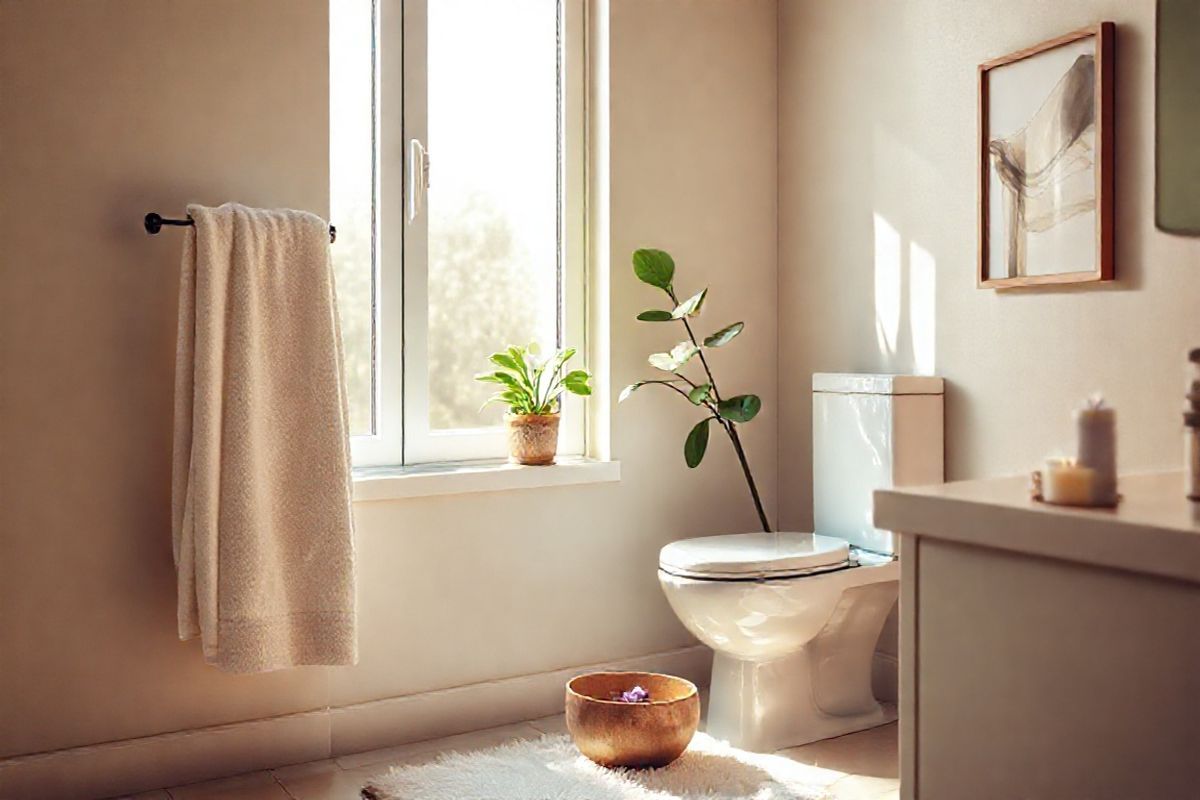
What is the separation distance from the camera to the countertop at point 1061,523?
0.96 meters

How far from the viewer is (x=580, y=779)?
2.31m

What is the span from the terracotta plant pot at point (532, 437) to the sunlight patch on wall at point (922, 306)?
947mm

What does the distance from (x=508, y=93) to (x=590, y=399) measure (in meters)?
0.86

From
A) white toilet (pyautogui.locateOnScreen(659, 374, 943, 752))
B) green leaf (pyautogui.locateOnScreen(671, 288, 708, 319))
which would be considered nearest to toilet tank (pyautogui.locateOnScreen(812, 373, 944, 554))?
white toilet (pyautogui.locateOnScreen(659, 374, 943, 752))

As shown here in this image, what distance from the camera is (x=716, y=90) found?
3129 millimetres

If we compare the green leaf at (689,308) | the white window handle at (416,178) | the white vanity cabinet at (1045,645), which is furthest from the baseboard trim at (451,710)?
the white vanity cabinet at (1045,645)

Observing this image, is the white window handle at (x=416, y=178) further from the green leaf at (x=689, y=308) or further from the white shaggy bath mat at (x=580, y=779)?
the white shaggy bath mat at (x=580, y=779)

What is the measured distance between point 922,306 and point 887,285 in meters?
0.14

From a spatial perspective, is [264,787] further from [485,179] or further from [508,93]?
[508,93]

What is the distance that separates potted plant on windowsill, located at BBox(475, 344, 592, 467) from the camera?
2789 mm

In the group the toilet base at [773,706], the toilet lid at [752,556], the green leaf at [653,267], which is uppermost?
the green leaf at [653,267]

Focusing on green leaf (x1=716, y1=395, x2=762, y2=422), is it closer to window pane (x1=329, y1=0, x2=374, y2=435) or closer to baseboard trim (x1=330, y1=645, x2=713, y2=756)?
baseboard trim (x1=330, y1=645, x2=713, y2=756)

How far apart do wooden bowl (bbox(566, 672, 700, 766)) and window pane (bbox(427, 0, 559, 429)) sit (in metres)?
0.88

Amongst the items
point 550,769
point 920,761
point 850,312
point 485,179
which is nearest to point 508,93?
point 485,179
